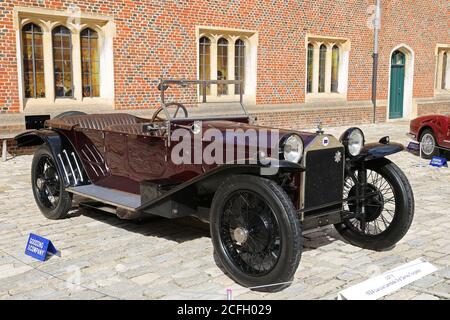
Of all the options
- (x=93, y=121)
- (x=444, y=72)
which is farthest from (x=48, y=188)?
(x=444, y=72)

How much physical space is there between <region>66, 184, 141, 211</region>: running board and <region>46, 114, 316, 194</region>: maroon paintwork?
0.09 metres

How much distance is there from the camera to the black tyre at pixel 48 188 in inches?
228

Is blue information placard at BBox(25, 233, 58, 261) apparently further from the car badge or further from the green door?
the green door

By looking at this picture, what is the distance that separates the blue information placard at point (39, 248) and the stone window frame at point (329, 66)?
12.3 meters

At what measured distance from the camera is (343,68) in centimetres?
1689

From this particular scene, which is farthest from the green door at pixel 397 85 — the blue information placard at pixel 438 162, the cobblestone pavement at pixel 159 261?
the cobblestone pavement at pixel 159 261

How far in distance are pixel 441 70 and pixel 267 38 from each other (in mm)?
10438

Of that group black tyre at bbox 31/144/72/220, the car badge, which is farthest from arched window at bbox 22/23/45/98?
the car badge

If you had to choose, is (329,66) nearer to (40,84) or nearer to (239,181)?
(40,84)

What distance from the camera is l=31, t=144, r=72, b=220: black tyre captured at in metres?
5.78

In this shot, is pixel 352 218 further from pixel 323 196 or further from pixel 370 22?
pixel 370 22

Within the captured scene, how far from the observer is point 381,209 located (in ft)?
15.2

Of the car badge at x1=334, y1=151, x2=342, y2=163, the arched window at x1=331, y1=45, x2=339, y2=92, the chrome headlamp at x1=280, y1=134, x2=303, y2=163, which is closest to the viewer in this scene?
the chrome headlamp at x1=280, y1=134, x2=303, y2=163

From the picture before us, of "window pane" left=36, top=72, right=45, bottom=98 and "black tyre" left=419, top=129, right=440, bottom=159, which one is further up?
"window pane" left=36, top=72, right=45, bottom=98
